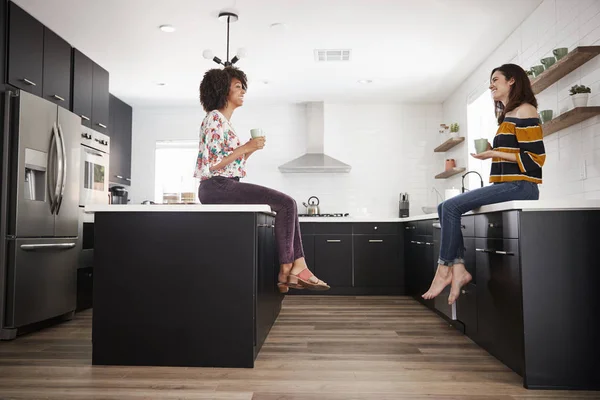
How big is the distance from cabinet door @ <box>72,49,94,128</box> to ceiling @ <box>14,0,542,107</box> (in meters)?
0.13

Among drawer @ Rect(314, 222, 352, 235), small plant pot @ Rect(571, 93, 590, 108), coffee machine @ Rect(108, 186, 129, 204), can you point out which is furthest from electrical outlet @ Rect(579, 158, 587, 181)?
coffee machine @ Rect(108, 186, 129, 204)

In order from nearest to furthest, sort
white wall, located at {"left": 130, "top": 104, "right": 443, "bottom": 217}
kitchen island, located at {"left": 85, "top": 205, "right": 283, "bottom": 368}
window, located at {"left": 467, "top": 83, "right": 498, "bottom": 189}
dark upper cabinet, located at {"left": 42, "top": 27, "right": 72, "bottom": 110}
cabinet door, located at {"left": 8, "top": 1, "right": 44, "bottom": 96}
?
kitchen island, located at {"left": 85, "top": 205, "right": 283, "bottom": 368} < cabinet door, located at {"left": 8, "top": 1, "right": 44, "bottom": 96} < dark upper cabinet, located at {"left": 42, "top": 27, "right": 72, "bottom": 110} < window, located at {"left": 467, "top": 83, "right": 498, "bottom": 189} < white wall, located at {"left": 130, "top": 104, "right": 443, "bottom": 217}

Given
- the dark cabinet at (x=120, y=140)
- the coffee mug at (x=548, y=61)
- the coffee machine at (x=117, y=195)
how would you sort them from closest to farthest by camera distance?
the coffee mug at (x=548, y=61), the coffee machine at (x=117, y=195), the dark cabinet at (x=120, y=140)

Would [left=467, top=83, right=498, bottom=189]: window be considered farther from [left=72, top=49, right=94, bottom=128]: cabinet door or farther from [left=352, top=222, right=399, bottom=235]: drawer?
[left=72, top=49, right=94, bottom=128]: cabinet door

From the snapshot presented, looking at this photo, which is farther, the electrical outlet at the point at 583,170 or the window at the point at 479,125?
the window at the point at 479,125

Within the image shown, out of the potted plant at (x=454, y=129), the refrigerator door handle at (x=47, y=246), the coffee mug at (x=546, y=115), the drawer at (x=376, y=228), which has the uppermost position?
the potted plant at (x=454, y=129)

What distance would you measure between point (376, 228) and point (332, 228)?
49cm

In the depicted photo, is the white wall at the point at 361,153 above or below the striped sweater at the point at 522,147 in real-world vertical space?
above

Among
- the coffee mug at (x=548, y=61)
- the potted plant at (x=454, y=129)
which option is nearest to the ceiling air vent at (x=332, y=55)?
the potted plant at (x=454, y=129)

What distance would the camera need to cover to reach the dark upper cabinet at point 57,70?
13.2 feet

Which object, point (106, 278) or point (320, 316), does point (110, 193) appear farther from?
point (106, 278)

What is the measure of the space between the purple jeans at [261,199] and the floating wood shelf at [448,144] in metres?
3.36

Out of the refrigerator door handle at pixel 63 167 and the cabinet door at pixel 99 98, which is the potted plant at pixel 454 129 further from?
the refrigerator door handle at pixel 63 167

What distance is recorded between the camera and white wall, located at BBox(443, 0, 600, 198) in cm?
317
